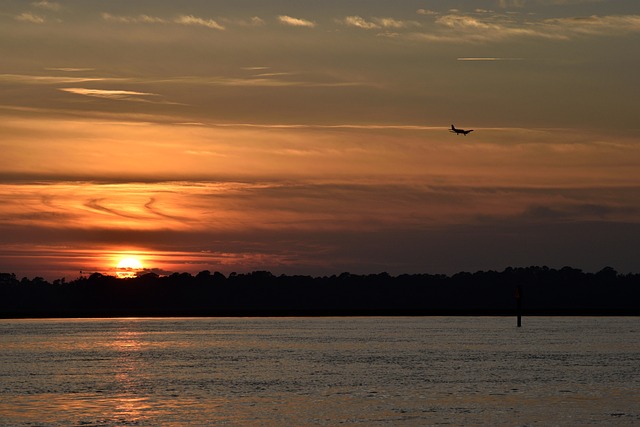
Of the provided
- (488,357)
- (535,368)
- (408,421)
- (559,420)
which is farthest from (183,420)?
(488,357)

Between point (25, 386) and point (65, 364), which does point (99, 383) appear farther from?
point (65, 364)

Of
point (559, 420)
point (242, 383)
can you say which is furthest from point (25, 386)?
point (559, 420)

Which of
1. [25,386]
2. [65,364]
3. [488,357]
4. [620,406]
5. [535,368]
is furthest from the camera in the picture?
[488,357]

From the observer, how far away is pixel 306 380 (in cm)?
6869

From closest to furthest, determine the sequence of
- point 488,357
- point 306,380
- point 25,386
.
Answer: point 25,386, point 306,380, point 488,357

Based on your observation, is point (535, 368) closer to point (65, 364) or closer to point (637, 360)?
point (637, 360)

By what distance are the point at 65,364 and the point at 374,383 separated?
107 ft

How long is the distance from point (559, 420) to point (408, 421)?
677 centimetres

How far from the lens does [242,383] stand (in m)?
66.4

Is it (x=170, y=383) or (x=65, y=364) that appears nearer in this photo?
(x=170, y=383)

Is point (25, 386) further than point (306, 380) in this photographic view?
No

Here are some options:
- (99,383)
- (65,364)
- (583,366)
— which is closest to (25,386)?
(99,383)

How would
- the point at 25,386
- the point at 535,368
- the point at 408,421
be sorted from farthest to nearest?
the point at 535,368 < the point at 25,386 < the point at 408,421

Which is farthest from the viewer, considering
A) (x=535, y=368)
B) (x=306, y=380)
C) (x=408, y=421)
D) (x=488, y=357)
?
(x=488, y=357)
